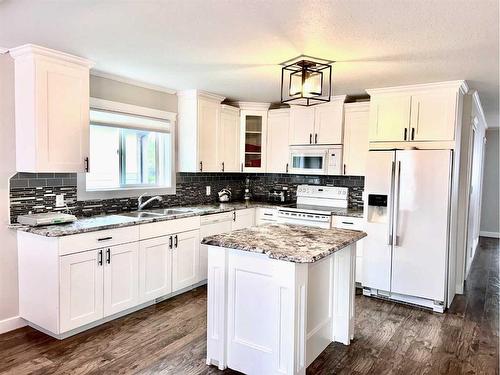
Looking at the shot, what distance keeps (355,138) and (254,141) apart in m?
1.47

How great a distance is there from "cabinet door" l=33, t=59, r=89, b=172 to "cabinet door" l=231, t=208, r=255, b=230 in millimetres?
2021

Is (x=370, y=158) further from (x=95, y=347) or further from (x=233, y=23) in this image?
(x=95, y=347)

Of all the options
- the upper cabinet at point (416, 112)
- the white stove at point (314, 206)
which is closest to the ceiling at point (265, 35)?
the upper cabinet at point (416, 112)

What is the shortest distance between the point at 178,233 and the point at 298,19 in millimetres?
2449

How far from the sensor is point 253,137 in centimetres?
523

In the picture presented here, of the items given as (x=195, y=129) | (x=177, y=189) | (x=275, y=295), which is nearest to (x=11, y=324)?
(x=177, y=189)

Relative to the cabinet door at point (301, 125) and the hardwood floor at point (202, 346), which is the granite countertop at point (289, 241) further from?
Answer: the cabinet door at point (301, 125)

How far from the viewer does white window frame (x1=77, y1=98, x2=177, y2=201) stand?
3535mm

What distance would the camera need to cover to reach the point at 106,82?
367cm

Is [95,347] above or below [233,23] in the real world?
below

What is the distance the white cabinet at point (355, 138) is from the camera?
14.5ft

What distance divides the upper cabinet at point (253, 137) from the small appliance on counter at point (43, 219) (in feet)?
8.67

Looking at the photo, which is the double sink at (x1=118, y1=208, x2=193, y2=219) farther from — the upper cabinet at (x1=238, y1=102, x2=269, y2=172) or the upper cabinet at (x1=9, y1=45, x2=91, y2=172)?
the upper cabinet at (x1=238, y1=102, x2=269, y2=172)

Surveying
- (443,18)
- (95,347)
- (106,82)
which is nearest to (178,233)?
(95,347)
